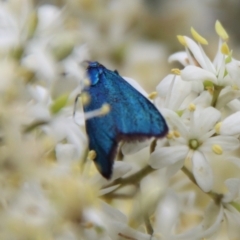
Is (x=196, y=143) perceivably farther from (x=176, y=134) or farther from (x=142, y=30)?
(x=142, y=30)

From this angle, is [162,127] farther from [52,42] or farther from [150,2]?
[150,2]

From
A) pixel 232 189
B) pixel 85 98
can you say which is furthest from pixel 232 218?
pixel 85 98

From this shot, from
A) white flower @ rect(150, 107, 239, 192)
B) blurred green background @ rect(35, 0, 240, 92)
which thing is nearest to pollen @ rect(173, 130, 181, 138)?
white flower @ rect(150, 107, 239, 192)

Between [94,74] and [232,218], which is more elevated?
[94,74]

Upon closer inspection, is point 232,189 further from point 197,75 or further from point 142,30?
point 142,30

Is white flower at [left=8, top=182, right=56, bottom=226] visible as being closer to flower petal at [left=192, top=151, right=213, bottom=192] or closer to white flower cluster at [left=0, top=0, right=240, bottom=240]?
white flower cluster at [left=0, top=0, right=240, bottom=240]

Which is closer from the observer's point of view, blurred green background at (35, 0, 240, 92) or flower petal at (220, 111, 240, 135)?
flower petal at (220, 111, 240, 135)

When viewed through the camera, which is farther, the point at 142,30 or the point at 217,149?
the point at 142,30

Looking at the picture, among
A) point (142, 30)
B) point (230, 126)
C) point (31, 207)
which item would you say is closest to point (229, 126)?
point (230, 126)
